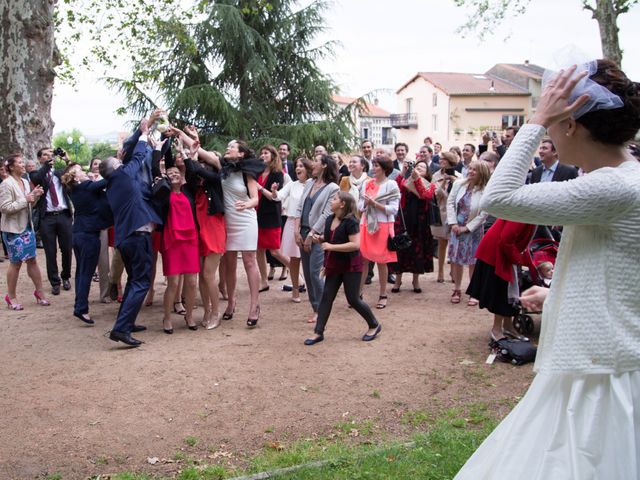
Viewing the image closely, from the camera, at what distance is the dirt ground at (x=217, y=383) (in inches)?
193

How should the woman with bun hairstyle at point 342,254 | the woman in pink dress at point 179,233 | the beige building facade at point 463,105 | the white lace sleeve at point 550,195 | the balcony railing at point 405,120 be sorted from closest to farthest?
the white lace sleeve at point 550,195 < the woman with bun hairstyle at point 342,254 < the woman in pink dress at point 179,233 < the beige building facade at point 463,105 < the balcony railing at point 405,120

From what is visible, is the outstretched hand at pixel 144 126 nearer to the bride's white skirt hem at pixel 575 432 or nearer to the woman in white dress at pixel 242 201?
the woman in white dress at pixel 242 201

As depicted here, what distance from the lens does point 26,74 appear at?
1451 centimetres

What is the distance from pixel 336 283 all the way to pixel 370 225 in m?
2.20

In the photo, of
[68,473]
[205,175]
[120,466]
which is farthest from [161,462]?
[205,175]

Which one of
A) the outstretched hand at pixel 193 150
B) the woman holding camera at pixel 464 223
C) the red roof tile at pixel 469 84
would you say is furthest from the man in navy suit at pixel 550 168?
the red roof tile at pixel 469 84

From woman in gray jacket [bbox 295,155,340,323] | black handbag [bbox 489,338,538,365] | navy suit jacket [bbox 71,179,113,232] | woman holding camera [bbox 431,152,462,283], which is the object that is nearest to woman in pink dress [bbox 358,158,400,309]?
woman in gray jacket [bbox 295,155,340,323]

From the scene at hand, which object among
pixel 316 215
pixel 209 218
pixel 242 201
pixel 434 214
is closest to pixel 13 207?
pixel 209 218

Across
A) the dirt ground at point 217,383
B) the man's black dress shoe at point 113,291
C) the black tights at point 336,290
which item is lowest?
the dirt ground at point 217,383

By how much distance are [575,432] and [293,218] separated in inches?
304

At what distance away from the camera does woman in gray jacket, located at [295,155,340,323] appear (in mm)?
7938

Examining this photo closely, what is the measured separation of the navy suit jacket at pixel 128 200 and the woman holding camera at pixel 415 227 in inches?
166

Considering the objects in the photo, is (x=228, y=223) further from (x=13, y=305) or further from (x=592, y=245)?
(x=592, y=245)

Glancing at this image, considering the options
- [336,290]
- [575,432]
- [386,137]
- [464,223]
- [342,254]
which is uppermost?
[386,137]
